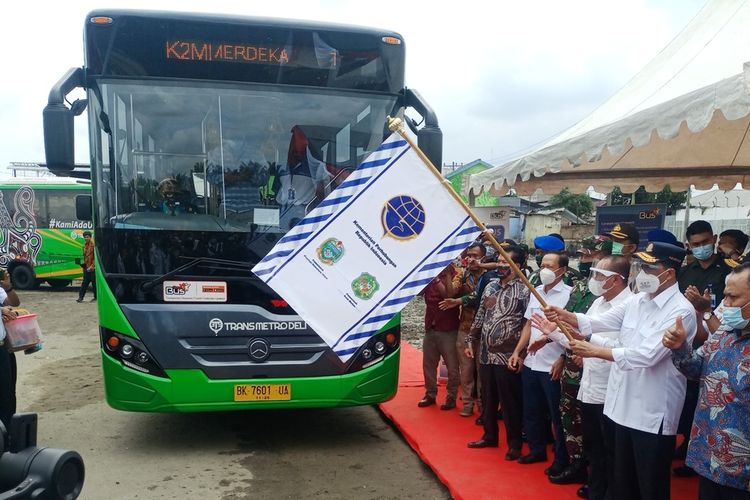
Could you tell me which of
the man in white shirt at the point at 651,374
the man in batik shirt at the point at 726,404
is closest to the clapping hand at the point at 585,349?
the man in white shirt at the point at 651,374

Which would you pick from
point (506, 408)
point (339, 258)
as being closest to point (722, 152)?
point (506, 408)

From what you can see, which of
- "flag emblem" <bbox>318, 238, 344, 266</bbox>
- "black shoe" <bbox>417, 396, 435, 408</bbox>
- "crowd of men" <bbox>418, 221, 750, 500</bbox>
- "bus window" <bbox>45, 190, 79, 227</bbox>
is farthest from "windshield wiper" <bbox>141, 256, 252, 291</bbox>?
"bus window" <bbox>45, 190, 79, 227</bbox>

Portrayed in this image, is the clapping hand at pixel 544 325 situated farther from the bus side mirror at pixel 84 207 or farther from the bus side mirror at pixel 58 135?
the bus side mirror at pixel 84 207

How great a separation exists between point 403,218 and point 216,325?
2.09 meters

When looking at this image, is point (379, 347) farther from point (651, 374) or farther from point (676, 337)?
point (676, 337)

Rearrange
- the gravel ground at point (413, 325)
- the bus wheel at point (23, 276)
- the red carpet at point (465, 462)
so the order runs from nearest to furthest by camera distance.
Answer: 1. the red carpet at point (465, 462)
2. the gravel ground at point (413, 325)
3. the bus wheel at point (23, 276)

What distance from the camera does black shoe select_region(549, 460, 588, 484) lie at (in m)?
4.46

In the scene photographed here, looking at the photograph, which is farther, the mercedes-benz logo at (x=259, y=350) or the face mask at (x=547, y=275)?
the mercedes-benz logo at (x=259, y=350)

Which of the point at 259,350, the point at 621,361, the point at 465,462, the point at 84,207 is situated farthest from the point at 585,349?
the point at 84,207

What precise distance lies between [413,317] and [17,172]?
1869 centimetres

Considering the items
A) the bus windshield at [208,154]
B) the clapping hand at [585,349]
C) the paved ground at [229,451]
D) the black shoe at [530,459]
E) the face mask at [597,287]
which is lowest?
the paved ground at [229,451]

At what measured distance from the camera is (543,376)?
4.61 meters

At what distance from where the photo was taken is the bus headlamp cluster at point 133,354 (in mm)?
4809

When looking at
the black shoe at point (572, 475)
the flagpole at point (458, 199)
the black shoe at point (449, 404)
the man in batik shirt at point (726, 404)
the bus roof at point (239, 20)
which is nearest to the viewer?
the man in batik shirt at point (726, 404)
